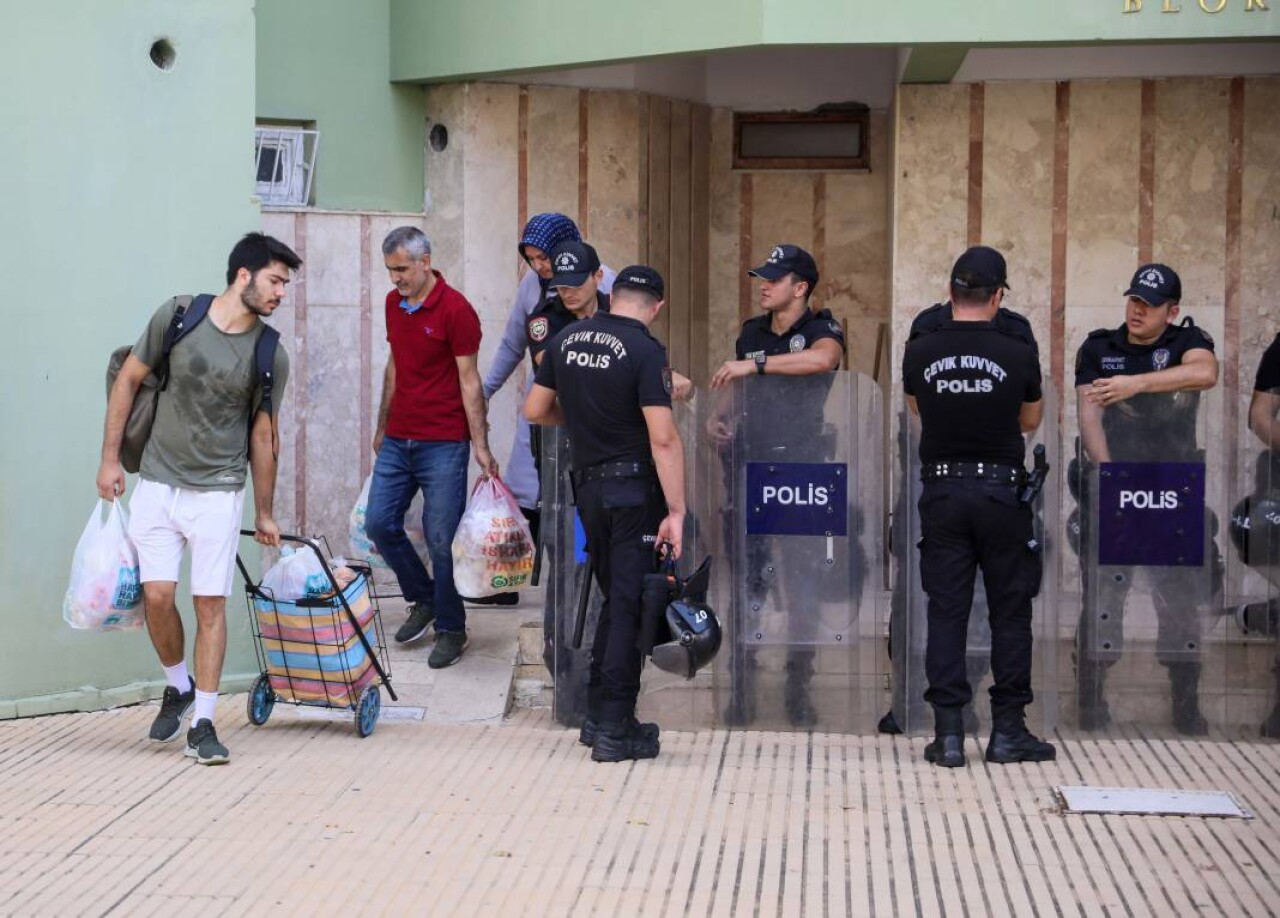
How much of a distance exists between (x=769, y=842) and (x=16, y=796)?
8.91 feet

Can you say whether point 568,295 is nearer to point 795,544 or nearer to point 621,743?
point 795,544

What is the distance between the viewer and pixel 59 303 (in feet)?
26.5

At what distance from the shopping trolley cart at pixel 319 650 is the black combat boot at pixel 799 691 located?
1683 mm

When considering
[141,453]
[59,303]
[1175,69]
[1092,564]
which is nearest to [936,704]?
[1092,564]

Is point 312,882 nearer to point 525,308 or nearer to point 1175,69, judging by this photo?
point 525,308

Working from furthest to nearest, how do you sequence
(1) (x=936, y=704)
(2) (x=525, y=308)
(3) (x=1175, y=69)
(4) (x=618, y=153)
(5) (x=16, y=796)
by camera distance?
(4) (x=618, y=153), (3) (x=1175, y=69), (2) (x=525, y=308), (1) (x=936, y=704), (5) (x=16, y=796)

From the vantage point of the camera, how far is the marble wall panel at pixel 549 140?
1105 centimetres

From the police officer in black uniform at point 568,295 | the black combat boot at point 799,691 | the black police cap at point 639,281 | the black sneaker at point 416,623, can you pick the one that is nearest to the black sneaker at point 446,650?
the black sneaker at point 416,623

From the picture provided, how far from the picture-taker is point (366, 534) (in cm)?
894

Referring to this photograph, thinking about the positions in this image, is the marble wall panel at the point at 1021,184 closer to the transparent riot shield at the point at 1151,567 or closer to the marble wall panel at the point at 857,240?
the marble wall panel at the point at 857,240

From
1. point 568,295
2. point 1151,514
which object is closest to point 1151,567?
point 1151,514

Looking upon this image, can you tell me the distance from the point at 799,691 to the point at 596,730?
99 centimetres

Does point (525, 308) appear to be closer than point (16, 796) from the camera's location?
No

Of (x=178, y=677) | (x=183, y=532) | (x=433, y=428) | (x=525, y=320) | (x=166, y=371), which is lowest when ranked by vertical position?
(x=178, y=677)
